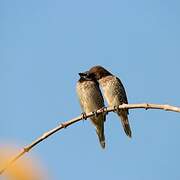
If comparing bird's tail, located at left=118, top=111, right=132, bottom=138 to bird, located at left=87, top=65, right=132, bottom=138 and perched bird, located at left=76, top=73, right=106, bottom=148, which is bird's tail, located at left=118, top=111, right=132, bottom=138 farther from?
perched bird, located at left=76, top=73, right=106, bottom=148

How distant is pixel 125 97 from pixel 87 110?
0.85 metres

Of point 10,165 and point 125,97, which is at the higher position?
point 125,97

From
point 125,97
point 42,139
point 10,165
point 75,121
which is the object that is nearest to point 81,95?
point 125,97

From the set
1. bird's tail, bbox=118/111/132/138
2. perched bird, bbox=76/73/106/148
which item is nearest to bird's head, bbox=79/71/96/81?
perched bird, bbox=76/73/106/148

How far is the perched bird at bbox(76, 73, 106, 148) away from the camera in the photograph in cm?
807

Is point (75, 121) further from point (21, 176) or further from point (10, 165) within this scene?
point (21, 176)

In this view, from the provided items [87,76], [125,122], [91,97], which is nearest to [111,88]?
[91,97]

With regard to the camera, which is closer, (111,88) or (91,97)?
(111,88)

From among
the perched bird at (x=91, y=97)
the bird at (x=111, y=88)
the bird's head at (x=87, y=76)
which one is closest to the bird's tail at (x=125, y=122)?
the bird at (x=111, y=88)

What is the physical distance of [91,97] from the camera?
317 inches

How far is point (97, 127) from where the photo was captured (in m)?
8.32

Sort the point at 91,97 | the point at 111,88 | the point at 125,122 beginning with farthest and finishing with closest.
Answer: the point at 91,97, the point at 111,88, the point at 125,122

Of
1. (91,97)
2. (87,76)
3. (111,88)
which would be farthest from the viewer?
(87,76)

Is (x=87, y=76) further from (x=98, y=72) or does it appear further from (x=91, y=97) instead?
(x=91, y=97)
